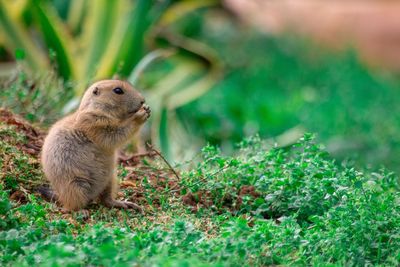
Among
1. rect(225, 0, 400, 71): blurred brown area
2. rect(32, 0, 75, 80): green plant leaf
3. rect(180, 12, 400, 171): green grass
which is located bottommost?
rect(32, 0, 75, 80): green plant leaf

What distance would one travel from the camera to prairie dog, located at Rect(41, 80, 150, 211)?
16.8 ft

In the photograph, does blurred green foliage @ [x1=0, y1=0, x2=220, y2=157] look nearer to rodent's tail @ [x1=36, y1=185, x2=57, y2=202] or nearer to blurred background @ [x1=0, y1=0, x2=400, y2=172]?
blurred background @ [x1=0, y1=0, x2=400, y2=172]

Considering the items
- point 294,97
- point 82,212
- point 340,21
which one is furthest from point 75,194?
point 340,21

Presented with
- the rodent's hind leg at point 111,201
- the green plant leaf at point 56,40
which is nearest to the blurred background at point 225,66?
the green plant leaf at point 56,40

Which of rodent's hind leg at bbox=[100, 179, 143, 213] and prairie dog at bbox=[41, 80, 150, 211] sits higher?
prairie dog at bbox=[41, 80, 150, 211]

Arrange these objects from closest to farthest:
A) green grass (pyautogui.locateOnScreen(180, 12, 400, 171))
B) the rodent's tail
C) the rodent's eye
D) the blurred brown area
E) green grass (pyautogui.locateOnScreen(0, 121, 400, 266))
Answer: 1. green grass (pyautogui.locateOnScreen(0, 121, 400, 266))
2. the rodent's tail
3. the rodent's eye
4. green grass (pyautogui.locateOnScreen(180, 12, 400, 171))
5. the blurred brown area

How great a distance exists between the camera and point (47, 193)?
5324 millimetres

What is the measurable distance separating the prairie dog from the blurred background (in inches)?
50.2

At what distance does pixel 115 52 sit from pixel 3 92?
1823 mm

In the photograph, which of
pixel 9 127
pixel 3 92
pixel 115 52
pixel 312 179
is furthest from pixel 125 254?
pixel 115 52

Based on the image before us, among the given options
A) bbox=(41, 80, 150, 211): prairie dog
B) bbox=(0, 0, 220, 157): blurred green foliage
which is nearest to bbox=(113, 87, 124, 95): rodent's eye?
bbox=(41, 80, 150, 211): prairie dog

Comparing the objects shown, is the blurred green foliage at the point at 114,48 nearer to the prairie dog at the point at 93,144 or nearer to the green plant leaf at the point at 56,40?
the green plant leaf at the point at 56,40

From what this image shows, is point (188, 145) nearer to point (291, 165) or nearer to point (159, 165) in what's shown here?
point (159, 165)

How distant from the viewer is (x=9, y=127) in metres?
5.82
